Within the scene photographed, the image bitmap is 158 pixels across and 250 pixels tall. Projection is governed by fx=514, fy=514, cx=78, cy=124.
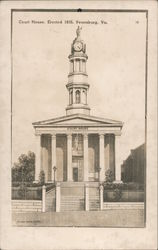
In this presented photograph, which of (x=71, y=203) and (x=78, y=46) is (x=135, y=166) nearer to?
(x=71, y=203)

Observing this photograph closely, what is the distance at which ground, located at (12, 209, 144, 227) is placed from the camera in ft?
8.25

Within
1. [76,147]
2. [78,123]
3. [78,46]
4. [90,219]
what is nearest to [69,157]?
[76,147]

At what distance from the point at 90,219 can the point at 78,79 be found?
0.69m

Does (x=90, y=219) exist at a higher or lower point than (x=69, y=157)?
lower

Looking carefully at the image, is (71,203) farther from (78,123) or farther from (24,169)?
(78,123)

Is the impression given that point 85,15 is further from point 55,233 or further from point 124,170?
point 55,233

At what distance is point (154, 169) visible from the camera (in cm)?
250

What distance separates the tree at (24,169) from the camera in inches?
99.1

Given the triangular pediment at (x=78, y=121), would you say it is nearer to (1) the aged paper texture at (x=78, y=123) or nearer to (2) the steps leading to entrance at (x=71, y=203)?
(1) the aged paper texture at (x=78, y=123)

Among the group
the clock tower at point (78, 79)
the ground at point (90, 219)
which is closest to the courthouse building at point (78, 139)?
the clock tower at point (78, 79)

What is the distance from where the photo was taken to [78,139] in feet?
8.34

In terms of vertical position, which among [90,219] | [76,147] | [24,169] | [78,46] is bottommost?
[90,219]

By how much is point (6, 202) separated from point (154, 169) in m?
0.74

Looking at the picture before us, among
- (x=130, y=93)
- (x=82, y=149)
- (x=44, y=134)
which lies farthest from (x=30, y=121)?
(x=130, y=93)
